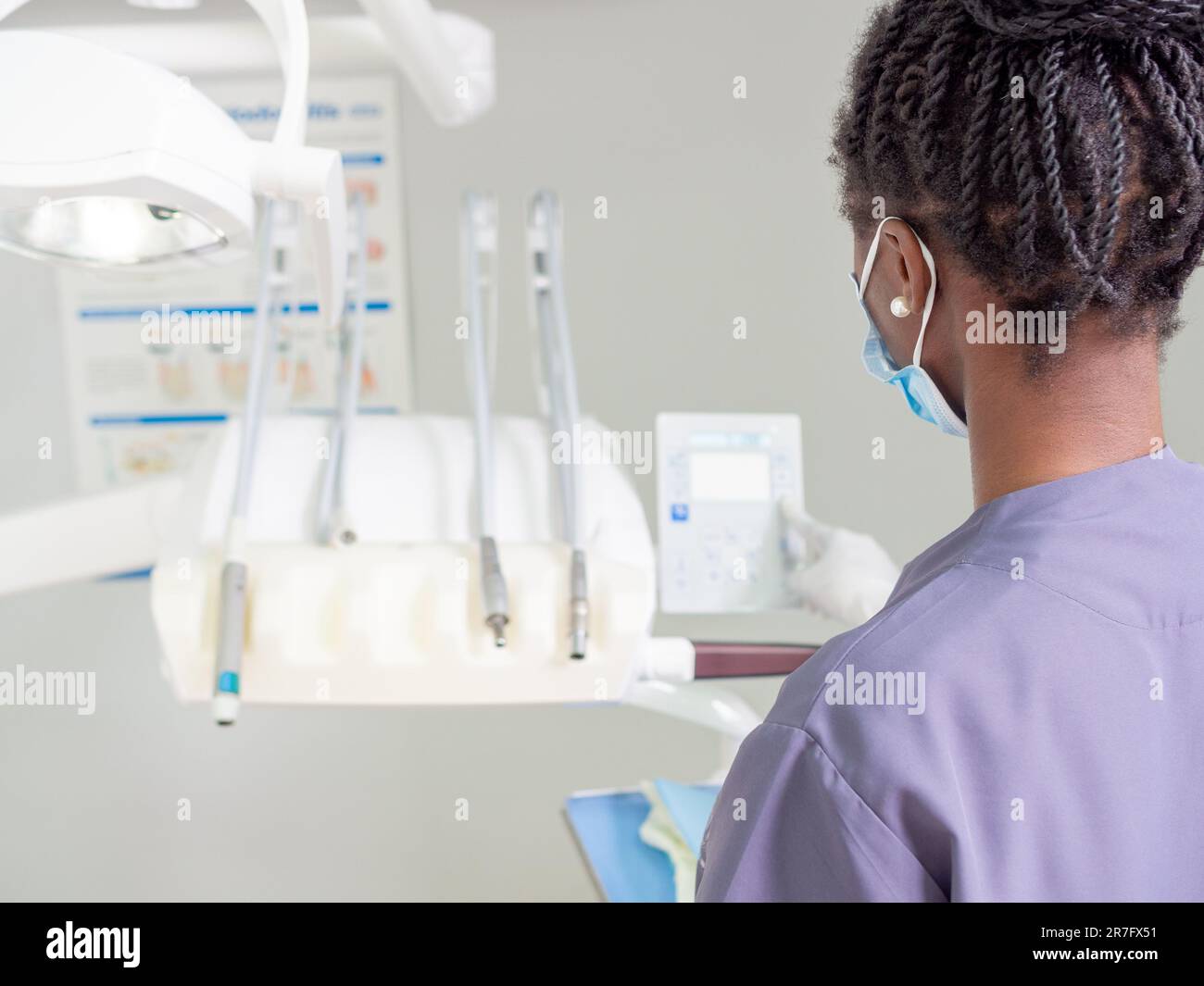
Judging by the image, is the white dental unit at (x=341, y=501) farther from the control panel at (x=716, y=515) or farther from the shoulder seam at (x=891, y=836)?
the shoulder seam at (x=891, y=836)

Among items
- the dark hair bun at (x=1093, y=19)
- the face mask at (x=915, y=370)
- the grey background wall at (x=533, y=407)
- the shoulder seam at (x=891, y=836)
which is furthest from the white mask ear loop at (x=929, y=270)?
the grey background wall at (x=533, y=407)

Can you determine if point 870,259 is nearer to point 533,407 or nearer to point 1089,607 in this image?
point 1089,607

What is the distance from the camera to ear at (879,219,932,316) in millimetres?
606

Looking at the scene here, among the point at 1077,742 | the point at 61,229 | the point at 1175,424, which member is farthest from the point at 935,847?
the point at 1175,424

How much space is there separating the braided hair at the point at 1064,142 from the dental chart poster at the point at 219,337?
4.09 ft

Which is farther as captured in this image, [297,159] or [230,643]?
[230,643]

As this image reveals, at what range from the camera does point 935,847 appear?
1.69 feet

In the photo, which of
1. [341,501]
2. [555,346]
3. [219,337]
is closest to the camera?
[341,501]

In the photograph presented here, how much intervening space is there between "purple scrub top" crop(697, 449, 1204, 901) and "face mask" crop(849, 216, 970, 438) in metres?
0.12

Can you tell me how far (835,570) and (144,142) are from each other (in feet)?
2.42

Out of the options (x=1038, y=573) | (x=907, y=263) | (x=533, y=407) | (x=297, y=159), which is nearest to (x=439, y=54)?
(x=297, y=159)

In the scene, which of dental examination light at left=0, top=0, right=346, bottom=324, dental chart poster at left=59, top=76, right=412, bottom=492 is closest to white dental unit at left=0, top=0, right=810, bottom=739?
dental examination light at left=0, top=0, right=346, bottom=324

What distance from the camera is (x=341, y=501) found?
92cm

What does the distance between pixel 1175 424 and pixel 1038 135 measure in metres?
1.29
